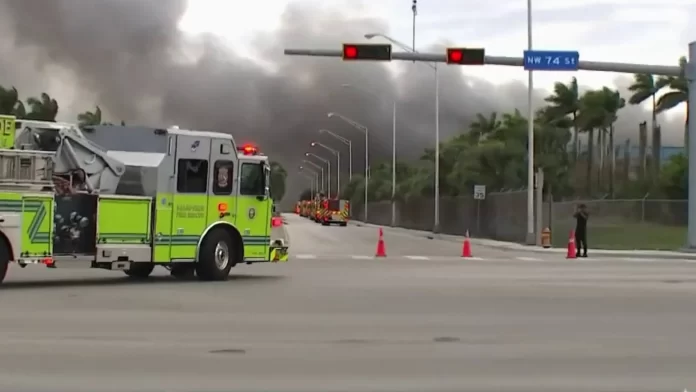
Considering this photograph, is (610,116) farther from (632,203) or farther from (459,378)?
(459,378)

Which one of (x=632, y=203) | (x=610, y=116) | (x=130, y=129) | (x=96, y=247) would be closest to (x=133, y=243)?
(x=96, y=247)

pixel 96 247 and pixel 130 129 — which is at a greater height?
pixel 130 129

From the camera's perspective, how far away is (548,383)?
30.1 ft

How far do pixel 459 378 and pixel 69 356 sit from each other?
157 inches

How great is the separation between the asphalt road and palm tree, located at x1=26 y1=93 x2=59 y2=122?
5058 centimetres

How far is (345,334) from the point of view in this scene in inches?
485

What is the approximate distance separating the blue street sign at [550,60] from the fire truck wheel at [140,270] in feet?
51.5

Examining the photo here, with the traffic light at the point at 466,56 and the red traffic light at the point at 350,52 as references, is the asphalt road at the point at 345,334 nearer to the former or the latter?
the red traffic light at the point at 350,52

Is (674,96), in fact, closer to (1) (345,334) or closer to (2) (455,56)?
(2) (455,56)

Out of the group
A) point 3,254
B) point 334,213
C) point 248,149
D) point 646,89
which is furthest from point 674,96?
point 3,254

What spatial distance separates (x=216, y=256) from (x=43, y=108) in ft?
180

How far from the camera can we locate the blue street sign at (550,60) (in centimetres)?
3238

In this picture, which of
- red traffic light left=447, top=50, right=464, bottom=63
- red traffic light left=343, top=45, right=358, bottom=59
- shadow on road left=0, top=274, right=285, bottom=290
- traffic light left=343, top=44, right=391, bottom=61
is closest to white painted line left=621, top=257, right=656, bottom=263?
red traffic light left=447, top=50, right=464, bottom=63

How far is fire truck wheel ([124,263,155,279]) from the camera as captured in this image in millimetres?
21141
